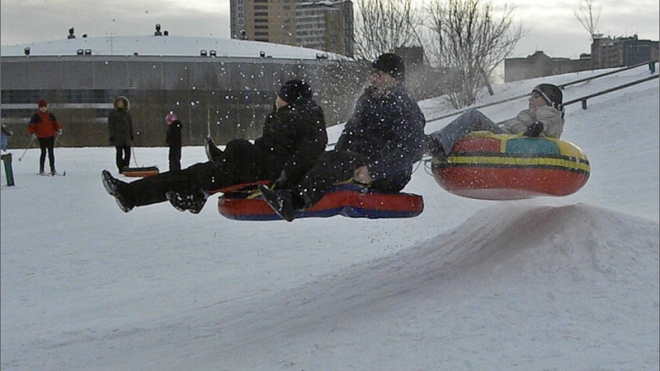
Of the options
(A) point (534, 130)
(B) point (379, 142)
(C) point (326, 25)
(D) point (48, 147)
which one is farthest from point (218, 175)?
(D) point (48, 147)

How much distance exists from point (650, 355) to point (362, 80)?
3740mm

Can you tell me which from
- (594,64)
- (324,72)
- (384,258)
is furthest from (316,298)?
(594,64)

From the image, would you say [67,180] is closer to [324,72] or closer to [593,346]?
[324,72]

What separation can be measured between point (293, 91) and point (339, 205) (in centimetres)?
81

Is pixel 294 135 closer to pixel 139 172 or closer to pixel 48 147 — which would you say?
pixel 139 172

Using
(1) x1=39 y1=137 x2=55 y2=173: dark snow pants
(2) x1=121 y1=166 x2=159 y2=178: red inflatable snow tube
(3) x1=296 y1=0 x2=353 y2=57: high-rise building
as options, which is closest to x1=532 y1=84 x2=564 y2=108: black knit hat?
(3) x1=296 y1=0 x2=353 y2=57: high-rise building

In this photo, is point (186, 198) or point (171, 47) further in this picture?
point (171, 47)

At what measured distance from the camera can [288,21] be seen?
5.98 m

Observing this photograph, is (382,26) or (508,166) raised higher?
(382,26)

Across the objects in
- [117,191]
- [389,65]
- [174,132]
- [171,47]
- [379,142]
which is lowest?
[117,191]

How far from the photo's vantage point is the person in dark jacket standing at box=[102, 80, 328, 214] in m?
5.08

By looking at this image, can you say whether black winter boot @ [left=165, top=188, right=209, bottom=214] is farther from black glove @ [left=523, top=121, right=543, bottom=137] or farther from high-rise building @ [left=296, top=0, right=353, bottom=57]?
black glove @ [left=523, top=121, right=543, bottom=137]

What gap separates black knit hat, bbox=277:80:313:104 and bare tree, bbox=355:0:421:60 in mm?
1747

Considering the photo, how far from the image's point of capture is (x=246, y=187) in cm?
538
